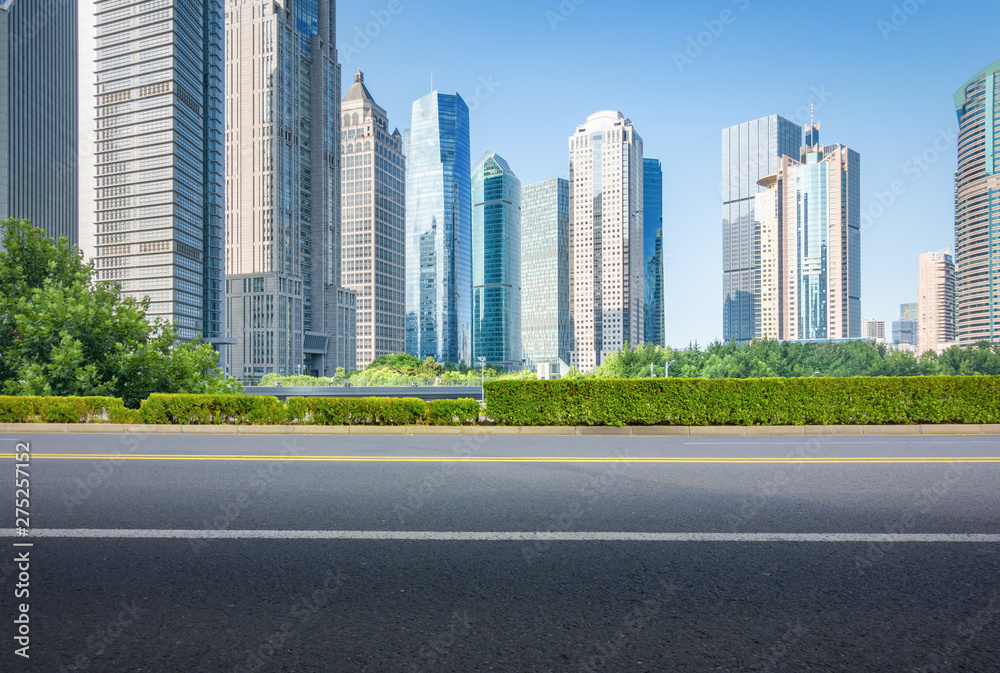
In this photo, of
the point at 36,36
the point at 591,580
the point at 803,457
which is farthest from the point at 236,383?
the point at 36,36

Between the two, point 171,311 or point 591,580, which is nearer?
point 591,580

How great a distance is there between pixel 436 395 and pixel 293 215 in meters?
98.9

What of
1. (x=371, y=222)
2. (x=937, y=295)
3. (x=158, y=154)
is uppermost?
(x=158, y=154)

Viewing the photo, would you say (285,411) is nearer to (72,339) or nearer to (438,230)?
(72,339)

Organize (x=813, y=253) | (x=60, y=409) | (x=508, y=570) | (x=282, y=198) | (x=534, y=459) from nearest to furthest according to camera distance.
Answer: (x=508, y=570) → (x=534, y=459) → (x=60, y=409) → (x=282, y=198) → (x=813, y=253)

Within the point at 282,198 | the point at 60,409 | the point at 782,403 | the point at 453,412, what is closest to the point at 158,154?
the point at 282,198

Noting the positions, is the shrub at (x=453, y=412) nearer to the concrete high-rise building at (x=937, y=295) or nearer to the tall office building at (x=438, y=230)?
the tall office building at (x=438, y=230)

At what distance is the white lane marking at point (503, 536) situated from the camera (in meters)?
4.77

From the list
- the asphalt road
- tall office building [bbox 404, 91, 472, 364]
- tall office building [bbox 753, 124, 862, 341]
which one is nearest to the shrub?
the asphalt road

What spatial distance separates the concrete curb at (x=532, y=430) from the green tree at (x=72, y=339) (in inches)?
117

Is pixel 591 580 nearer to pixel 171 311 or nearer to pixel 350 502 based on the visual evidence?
pixel 350 502

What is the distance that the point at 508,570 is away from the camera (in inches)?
159

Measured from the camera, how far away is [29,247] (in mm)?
19922

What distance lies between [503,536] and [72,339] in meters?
18.1
